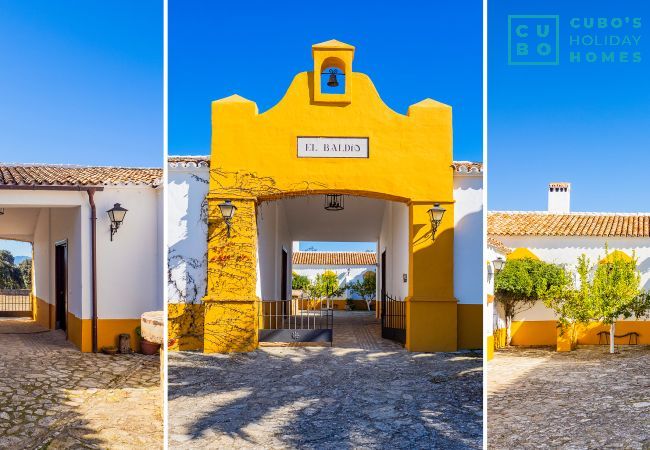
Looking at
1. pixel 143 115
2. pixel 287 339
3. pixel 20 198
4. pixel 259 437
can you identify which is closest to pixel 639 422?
pixel 259 437

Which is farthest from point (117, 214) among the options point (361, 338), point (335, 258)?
point (335, 258)

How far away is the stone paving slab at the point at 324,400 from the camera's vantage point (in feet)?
10.00

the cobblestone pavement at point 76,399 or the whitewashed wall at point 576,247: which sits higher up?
the whitewashed wall at point 576,247

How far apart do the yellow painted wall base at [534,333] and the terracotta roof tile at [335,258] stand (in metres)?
8.90

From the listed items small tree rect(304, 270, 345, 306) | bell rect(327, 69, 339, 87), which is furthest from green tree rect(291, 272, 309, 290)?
bell rect(327, 69, 339, 87)

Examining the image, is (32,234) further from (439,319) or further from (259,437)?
(259,437)

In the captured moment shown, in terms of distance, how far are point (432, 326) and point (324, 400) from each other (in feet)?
7.92

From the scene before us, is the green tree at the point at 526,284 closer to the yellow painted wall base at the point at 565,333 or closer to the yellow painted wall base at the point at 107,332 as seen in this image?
the yellow painted wall base at the point at 565,333

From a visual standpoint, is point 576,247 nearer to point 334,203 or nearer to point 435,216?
point 334,203

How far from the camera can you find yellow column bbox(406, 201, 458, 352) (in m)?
6.12

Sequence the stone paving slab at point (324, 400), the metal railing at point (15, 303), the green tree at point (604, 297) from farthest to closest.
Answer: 1. the metal railing at point (15, 303)
2. the green tree at point (604, 297)
3. the stone paving slab at point (324, 400)

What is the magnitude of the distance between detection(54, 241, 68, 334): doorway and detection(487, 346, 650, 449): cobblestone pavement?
5.34 metres

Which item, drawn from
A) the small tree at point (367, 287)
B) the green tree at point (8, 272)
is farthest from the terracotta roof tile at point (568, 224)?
the green tree at point (8, 272)

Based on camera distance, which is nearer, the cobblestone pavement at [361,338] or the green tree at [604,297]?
the cobblestone pavement at [361,338]
